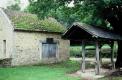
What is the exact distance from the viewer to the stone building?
29953mm

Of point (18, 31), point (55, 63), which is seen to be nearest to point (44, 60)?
point (55, 63)

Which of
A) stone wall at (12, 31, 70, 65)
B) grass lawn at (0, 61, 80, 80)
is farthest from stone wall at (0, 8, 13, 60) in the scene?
grass lawn at (0, 61, 80, 80)

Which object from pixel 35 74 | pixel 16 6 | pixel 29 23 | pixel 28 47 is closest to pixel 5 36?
pixel 28 47

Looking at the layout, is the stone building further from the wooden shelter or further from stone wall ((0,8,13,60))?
the wooden shelter

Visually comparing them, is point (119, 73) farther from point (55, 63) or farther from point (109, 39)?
point (55, 63)

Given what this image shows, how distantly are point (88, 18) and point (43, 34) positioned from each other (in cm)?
507

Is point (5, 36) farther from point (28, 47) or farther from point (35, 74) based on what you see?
point (35, 74)

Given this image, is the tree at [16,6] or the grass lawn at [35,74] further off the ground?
the tree at [16,6]

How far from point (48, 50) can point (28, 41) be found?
2.95 meters

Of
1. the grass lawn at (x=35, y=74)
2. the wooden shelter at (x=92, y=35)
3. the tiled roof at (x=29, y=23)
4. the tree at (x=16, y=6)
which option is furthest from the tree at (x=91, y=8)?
the tree at (x=16, y=6)

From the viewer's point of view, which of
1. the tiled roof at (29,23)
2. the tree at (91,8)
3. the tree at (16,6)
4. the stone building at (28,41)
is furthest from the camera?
the tree at (16,6)

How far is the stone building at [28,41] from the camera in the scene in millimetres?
29953

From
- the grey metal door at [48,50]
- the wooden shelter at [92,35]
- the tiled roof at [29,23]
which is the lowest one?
the grey metal door at [48,50]

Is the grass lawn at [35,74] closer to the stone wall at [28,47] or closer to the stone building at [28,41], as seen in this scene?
the stone wall at [28,47]
